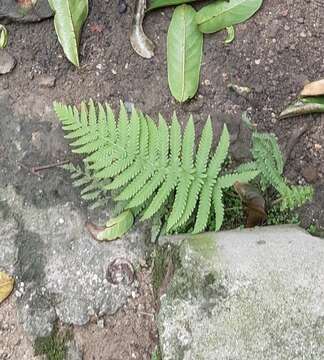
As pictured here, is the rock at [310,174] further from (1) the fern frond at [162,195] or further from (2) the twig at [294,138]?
(1) the fern frond at [162,195]

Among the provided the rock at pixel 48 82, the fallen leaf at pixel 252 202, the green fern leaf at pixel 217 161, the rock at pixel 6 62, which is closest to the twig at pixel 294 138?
the fallen leaf at pixel 252 202

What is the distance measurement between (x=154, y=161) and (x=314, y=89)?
844 millimetres

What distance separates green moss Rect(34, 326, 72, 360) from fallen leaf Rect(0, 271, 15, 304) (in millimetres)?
236

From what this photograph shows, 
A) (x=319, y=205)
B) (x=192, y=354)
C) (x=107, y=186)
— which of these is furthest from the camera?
(x=319, y=205)

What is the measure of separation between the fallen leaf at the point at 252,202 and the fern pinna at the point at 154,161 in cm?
7

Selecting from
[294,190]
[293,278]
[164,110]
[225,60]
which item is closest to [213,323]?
[293,278]

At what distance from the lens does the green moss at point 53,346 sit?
A: 9.32ft

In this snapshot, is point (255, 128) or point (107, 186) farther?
point (255, 128)

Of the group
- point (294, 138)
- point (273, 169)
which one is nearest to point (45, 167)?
point (273, 169)

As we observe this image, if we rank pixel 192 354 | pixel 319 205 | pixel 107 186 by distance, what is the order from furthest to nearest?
pixel 319 205, pixel 107 186, pixel 192 354

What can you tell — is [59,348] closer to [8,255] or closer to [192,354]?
[8,255]

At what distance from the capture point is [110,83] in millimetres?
3160

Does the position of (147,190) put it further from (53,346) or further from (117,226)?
(53,346)

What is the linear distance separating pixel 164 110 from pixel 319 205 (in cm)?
83
